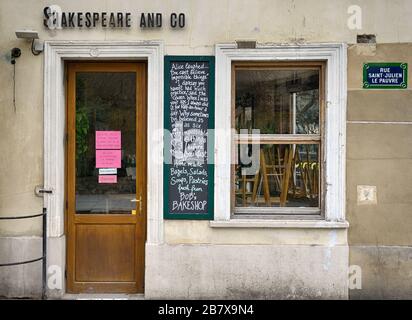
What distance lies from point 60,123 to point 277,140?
2561mm

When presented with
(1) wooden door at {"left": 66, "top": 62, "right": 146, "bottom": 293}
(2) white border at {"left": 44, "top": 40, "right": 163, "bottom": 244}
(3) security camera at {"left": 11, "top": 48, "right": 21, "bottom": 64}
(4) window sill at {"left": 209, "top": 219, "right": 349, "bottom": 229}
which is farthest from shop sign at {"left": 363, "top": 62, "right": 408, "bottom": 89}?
(3) security camera at {"left": 11, "top": 48, "right": 21, "bottom": 64}

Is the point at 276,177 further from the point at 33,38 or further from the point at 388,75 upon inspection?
the point at 33,38

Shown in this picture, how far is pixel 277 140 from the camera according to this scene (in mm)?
7266

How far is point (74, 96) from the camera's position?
729 cm

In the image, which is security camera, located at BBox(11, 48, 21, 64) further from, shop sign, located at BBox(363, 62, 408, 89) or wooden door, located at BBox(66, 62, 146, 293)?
shop sign, located at BBox(363, 62, 408, 89)

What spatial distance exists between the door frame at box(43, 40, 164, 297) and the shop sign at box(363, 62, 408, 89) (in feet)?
8.05

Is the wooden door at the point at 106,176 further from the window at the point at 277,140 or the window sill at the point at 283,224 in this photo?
the window at the point at 277,140

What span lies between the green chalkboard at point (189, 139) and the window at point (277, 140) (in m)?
0.33

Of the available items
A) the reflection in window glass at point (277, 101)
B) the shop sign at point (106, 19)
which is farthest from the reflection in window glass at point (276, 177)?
the shop sign at point (106, 19)

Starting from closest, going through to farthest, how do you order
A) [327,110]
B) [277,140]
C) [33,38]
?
1. [33,38]
2. [327,110]
3. [277,140]

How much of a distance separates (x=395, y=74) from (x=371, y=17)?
2.34 ft

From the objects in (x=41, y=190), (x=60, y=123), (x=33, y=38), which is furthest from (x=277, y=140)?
(x=33, y=38)
